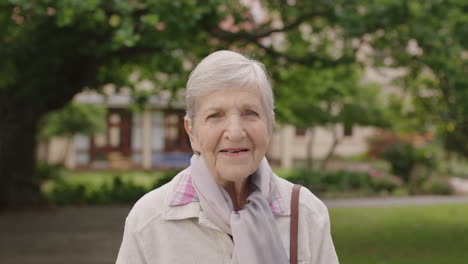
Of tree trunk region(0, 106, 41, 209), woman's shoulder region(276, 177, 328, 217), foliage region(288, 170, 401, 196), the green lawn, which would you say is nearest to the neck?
woman's shoulder region(276, 177, 328, 217)

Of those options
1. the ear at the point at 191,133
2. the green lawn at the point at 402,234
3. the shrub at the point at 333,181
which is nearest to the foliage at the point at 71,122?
the shrub at the point at 333,181

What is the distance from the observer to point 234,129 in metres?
2.15

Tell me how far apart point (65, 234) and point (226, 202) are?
1161 centimetres

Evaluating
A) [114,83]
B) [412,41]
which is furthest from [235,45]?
[114,83]

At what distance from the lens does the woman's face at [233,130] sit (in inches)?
85.1

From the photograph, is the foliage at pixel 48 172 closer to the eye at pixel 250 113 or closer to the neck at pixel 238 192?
the neck at pixel 238 192

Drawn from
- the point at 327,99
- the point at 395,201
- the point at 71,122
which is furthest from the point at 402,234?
the point at 71,122

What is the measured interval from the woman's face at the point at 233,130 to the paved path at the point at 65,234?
Answer: 26.7 feet

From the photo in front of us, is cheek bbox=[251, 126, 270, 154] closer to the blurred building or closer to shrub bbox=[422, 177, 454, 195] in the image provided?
shrub bbox=[422, 177, 454, 195]

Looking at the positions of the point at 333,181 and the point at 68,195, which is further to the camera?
the point at 333,181

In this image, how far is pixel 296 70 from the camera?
14.8m

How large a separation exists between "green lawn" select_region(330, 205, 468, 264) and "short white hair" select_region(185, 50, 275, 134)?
7502mm

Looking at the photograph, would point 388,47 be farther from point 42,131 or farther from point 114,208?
point 42,131

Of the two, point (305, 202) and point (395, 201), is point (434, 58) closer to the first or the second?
point (305, 202)
